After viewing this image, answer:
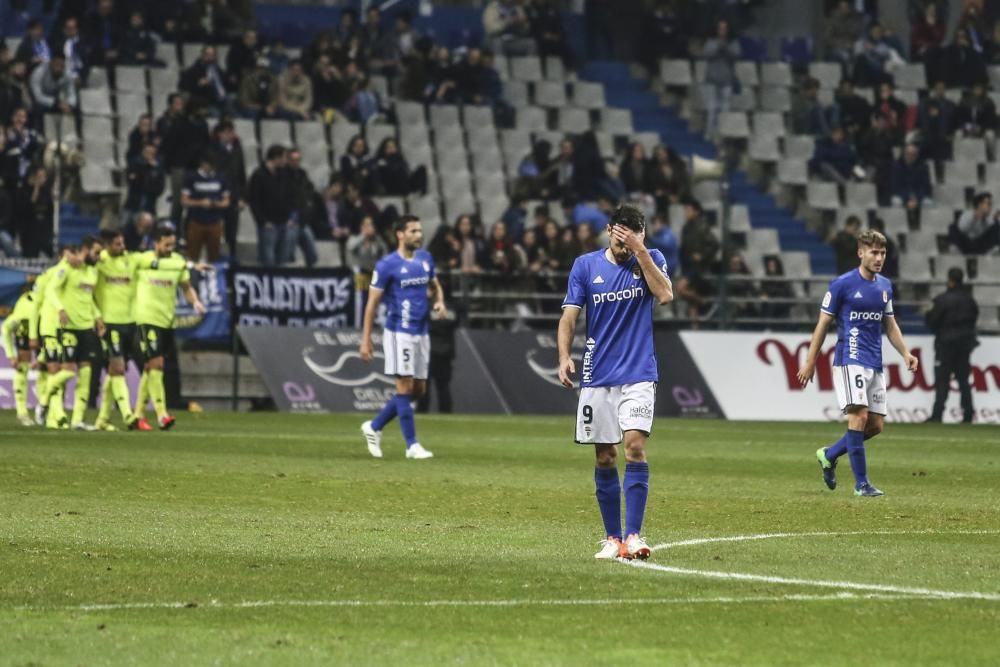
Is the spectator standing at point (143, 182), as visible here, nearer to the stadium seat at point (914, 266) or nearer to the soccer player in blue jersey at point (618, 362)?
the stadium seat at point (914, 266)

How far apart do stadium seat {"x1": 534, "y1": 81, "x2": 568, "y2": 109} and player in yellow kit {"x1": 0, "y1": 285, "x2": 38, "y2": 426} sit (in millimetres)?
14543

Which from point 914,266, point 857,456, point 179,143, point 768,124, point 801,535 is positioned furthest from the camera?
point 768,124

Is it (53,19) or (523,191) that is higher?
(53,19)

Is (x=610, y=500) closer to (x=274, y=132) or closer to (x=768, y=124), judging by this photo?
(x=274, y=132)

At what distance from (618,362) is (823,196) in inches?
1155

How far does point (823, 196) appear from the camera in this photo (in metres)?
40.2

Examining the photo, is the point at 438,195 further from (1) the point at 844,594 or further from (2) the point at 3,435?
(1) the point at 844,594

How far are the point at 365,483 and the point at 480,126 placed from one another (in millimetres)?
21608

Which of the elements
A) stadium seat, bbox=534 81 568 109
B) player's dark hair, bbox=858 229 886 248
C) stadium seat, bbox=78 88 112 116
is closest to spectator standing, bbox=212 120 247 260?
stadium seat, bbox=78 88 112 116

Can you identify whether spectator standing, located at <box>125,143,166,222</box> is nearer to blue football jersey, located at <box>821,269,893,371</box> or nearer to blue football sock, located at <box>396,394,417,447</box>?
blue football sock, located at <box>396,394,417,447</box>

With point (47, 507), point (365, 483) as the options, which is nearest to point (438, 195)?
point (365, 483)

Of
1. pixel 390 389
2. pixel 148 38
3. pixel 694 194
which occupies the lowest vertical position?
pixel 390 389

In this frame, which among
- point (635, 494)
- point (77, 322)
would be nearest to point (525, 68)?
point (77, 322)

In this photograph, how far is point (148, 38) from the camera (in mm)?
35281
